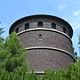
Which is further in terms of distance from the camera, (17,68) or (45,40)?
(45,40)

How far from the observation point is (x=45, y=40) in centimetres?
2047

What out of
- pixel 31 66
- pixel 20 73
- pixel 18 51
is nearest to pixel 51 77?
pixel 20 73

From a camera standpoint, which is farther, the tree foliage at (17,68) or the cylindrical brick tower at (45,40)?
the cylindrical brick tower at (45,40)

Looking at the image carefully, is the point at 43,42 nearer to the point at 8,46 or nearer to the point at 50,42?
the point at 50,42

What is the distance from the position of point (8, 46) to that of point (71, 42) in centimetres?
873

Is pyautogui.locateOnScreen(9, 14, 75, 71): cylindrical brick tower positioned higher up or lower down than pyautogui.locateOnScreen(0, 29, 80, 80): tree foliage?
higher up

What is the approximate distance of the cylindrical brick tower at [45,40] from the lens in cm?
1983

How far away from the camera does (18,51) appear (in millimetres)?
14602

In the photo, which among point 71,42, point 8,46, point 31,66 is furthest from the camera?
point 71,42

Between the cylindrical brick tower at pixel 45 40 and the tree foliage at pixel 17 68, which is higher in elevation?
the cylindrical brick tower at pixel 45 40

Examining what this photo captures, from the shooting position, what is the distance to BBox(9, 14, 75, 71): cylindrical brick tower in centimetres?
1983

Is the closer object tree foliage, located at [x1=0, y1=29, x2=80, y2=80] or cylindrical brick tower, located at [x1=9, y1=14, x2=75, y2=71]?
tree foliage, located at [x1=0, y1=29, x2=80, y2=80]

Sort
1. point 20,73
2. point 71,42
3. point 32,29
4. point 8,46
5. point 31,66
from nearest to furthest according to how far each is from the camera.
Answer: point 20,73 < point 8,46 < point 31,66 < point 32,29 < point 71,42

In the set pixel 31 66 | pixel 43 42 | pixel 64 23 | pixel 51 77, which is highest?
pixel 64 23
